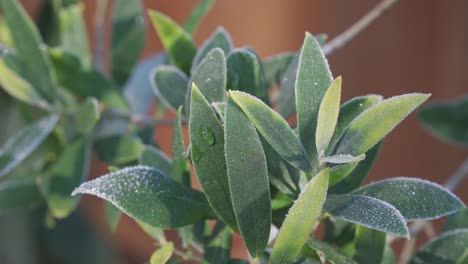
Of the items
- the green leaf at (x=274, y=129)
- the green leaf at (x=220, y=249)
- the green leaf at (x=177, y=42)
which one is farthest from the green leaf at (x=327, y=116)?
the green leaf at (x=177, y=42)

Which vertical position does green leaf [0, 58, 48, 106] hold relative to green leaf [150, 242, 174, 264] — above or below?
below

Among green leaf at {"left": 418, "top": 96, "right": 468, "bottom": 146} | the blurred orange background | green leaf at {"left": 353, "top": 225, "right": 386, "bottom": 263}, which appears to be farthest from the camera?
the blurred orange background

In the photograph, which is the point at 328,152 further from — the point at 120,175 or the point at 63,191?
the point at 63,191

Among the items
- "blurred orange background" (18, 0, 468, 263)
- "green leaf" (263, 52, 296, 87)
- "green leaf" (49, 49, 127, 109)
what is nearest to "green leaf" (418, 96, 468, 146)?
"green leaf" (263, 52, 296, 87)

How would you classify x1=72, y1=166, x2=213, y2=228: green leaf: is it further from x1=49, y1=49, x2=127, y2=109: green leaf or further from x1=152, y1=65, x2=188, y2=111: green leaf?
x1=49, y1=49, x2=127, y2=109: green leaf

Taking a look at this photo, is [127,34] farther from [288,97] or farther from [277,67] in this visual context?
[288,97]

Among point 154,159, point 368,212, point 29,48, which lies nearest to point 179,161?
point 154,159

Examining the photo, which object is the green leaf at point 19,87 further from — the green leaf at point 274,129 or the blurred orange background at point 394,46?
the blurred orange background at point 394,46
